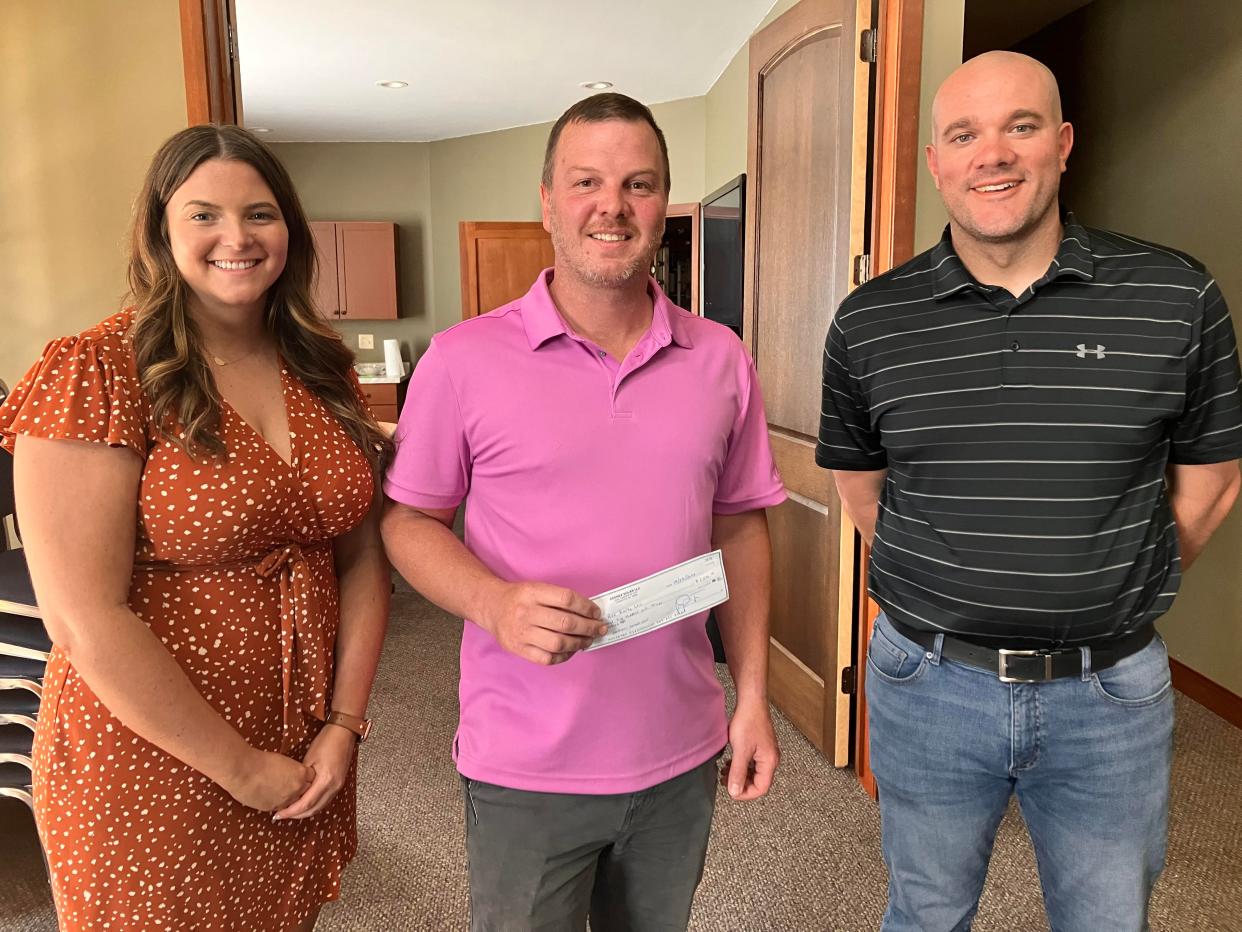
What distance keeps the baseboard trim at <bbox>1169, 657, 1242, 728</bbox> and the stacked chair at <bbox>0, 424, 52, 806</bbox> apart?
3.27 metres

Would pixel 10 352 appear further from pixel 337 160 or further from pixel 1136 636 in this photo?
pixel 337 160

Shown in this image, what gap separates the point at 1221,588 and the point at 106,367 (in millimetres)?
3444

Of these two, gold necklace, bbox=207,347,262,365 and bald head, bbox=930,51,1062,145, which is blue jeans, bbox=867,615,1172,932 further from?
gold necklace, bbox=207,347,262,365

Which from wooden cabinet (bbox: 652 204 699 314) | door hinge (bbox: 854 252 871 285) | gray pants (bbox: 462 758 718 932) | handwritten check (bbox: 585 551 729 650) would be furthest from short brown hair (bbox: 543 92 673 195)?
wooden cabinet (bbox: 652 204 699 314)

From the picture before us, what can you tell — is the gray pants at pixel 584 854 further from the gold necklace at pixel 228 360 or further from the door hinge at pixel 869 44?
the door hinge at pixel 869 44

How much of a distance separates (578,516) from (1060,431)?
2.38 feet

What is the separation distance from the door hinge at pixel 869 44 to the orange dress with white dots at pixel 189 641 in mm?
1822

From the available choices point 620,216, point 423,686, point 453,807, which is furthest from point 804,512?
point 620,216

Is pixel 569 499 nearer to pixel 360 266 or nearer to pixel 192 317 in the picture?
pixel 192 317

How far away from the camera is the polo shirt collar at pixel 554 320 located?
112 centimetres

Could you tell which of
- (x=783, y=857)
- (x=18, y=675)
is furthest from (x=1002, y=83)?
(x=18, y=675)

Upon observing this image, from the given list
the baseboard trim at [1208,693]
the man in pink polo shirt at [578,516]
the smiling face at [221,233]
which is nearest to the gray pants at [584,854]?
the man in pink polo shirt at [578,516]

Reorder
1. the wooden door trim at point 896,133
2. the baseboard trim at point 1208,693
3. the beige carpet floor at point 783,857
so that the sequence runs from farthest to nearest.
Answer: the baseboard trim at point 1208,693 → the wooden door trim at point 896,133 → the beige carpet floor at point 783,857

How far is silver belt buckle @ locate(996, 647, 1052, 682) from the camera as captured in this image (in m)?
1.30
